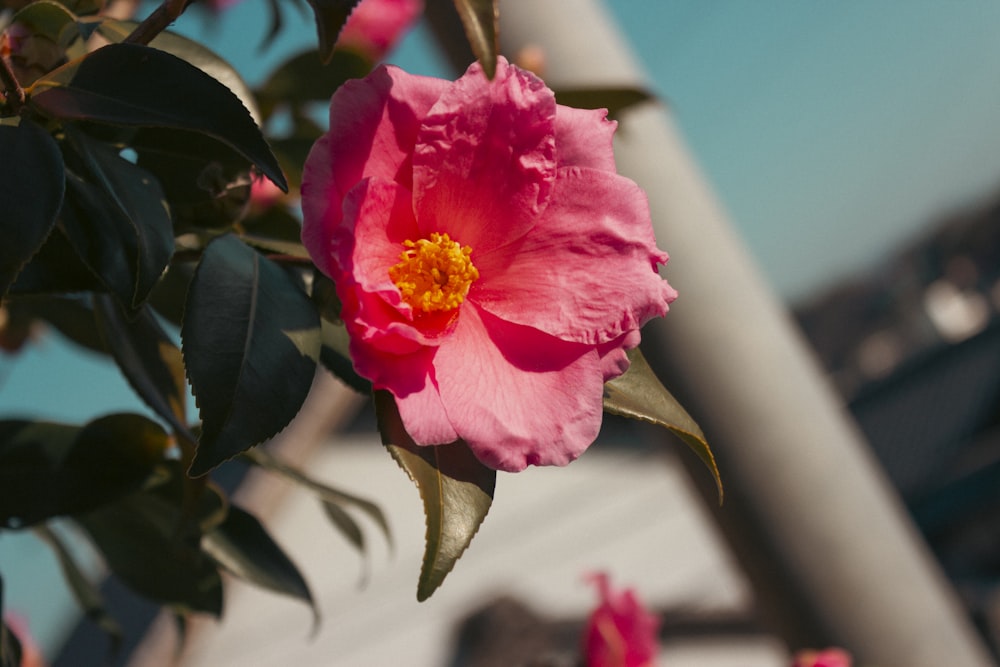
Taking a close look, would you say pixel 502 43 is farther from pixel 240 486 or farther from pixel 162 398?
pixel 240 486

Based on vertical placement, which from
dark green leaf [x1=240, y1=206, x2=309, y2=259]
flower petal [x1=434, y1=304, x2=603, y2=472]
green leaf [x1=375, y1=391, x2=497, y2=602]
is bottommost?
dark green leaf [x1=240, y1=206, x2=309, y2=259]

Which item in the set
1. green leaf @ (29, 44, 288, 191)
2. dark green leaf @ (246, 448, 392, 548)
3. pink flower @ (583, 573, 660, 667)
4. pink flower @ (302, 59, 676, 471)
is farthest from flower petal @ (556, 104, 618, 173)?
pink flower @ (583, 573, 660, 667)

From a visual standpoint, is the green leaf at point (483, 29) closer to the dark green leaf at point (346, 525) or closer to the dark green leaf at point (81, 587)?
the dark green leaf at point (346, 525)

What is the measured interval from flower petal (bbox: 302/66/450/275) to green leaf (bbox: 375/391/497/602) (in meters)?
0.06

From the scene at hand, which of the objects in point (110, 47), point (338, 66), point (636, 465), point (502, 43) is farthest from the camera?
point (636, 465)

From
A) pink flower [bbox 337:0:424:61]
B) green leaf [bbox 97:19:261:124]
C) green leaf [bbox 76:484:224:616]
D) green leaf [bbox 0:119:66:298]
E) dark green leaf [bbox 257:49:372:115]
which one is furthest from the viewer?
pink flower [bbox 337:0:424:61]

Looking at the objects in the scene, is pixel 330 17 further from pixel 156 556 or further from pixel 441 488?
pixel 156 556

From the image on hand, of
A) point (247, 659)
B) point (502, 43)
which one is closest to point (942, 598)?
point (502, 43)

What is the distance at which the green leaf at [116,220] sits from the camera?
0.32 metres

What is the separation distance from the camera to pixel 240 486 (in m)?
4.74

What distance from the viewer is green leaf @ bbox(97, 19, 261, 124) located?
1.33ft

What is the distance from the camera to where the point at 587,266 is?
350mm

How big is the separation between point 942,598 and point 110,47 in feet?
3.00

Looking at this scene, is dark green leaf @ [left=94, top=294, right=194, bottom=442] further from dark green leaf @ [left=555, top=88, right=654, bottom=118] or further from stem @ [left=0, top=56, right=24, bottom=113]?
dark green leaf @ [left=555, top=88, right=654, bottom=118]
